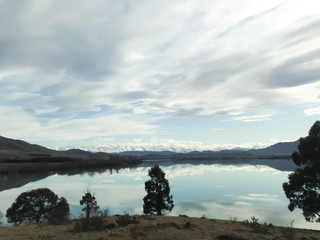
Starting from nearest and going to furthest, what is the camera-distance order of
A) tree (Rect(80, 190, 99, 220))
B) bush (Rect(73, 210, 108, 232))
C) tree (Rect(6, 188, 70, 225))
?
bush (Rect(73, 210, 108, 232)) → tree (Rect(80, 190, 99, 220)) → tree (Rect(6, 188, 70, 225))

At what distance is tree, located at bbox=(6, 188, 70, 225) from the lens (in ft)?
98.7

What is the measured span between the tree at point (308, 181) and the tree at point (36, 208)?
23.3 meters

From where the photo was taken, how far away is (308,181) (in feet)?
78.8

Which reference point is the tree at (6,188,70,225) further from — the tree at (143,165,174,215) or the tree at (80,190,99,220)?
the tree at (143,165,174,215)

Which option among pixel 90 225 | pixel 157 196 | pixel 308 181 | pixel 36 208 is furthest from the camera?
pixel 157 196

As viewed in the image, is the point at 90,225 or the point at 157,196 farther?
the point at 157,196

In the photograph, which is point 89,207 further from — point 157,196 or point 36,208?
point 157,196

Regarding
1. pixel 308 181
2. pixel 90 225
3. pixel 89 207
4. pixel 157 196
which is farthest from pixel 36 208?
pixel 308 181

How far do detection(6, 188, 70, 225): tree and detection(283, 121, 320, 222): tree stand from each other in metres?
23.3

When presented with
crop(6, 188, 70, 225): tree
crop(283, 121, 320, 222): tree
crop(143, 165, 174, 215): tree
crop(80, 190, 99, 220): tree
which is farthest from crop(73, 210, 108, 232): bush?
crop(143, 165, 174, 215): tree

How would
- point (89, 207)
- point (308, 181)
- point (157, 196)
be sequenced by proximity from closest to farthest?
point (89, 207), point (308, 181), point (157, 196)

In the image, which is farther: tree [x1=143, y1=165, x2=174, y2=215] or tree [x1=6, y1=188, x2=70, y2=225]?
tree [x1=143, y1=165, x2=174, y2=215]

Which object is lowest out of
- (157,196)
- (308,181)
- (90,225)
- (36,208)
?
(36,208)

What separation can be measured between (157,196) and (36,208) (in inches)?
565
